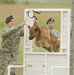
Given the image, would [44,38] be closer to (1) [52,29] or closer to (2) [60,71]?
(1) [52,29]

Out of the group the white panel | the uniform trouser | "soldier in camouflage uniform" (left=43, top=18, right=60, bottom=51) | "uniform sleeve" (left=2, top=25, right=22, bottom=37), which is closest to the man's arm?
"uniform sleeve" (left=2, top=25, right=22, bottom=37)

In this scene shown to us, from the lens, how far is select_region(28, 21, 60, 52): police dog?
929cm

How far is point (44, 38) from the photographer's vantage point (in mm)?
9383

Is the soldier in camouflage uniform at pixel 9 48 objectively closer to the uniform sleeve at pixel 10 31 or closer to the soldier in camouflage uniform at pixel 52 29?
the uniform sleeve at pixel 10 31

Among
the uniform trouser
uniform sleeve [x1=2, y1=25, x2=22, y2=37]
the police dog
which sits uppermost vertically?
uniform sleeve [x1=2, y1=25, x2=22, y2=37]

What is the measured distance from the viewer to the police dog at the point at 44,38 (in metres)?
9.29

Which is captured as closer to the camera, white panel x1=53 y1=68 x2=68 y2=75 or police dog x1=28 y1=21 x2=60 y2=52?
white panel x1=53 y1=68 x2=68 y2=75

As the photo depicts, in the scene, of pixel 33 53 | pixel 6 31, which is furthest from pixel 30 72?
pixel 6 31

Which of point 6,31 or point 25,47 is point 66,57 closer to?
point 25,47

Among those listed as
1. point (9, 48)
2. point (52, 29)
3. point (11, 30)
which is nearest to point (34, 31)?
point (52, 29)

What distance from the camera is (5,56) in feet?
35.2

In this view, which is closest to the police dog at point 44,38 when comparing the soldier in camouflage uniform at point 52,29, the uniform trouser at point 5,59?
the soldier in camouflage uniform at point 52,29

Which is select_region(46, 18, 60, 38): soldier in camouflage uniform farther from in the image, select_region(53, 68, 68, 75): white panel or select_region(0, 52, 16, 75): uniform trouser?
select_region(0, 52, 16, 75): uniform trouser

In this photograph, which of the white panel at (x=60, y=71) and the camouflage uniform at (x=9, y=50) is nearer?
the white panel at (x=60, y=71)
